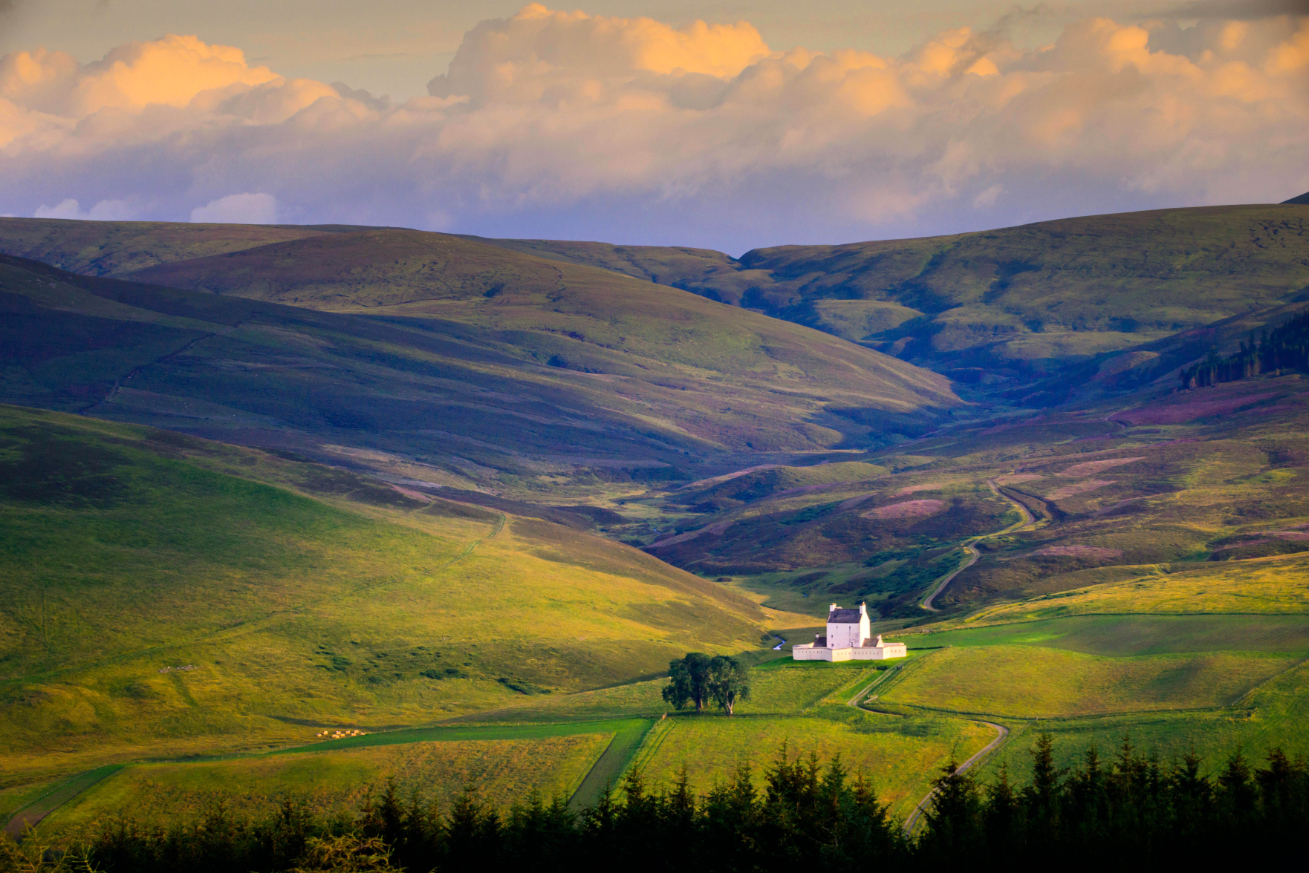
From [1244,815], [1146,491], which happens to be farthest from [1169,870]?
[1146,491]

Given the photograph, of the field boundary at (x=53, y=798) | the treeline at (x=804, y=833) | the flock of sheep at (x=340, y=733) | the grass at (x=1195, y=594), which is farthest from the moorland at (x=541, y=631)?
the treeline at (x=804, y=833)

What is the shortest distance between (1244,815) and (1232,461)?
16265 centimetres

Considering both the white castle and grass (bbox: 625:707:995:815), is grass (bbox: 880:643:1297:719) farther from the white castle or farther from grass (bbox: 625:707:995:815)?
grass (bbox: 625:707:995:815)

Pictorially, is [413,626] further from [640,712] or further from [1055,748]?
[1055,748]

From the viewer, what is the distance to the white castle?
3620 inches

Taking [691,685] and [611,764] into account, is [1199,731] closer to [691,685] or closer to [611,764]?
[691,685]

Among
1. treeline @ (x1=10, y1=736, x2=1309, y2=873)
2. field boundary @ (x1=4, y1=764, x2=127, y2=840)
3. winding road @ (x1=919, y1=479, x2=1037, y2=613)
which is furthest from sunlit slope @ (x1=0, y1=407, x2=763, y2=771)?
treeline @ (x1=10, y1=736, x2=1309, y2=873)

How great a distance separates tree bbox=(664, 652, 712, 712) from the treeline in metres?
28.9

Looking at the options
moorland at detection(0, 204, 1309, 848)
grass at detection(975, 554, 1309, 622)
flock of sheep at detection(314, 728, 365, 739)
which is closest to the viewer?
moorland at detection(0, 204, 1309, 848)

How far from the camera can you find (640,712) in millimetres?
81875

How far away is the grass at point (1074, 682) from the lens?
72.6m

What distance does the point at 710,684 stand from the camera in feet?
263

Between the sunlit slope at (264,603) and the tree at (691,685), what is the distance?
19.9 metres

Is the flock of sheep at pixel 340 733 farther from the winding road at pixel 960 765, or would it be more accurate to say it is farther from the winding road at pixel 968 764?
the winding road at pixel 968 764
